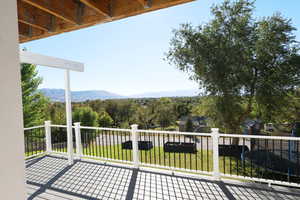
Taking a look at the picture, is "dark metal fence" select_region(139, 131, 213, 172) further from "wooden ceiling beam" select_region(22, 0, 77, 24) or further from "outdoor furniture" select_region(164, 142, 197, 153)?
"wooden ceiling beam" select_region(22, 0, 77, 24)

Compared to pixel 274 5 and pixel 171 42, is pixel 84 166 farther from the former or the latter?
pixel 274 5

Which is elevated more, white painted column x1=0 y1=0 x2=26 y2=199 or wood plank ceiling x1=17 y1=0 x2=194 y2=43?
wood plank ceiling x1=17 y1=0 x2=194 y2=43

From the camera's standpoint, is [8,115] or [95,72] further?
[95,72]

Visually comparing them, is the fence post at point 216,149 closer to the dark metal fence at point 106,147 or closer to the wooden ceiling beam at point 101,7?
the dark metal fence at point 106,147

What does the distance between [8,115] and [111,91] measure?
25.3 m

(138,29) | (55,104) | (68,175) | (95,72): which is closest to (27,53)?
(68,175)

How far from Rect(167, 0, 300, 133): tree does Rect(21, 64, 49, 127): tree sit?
1179cm

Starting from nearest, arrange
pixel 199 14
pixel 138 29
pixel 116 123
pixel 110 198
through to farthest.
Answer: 1. pixel 110 198
2. pixel 199 14
3. pixel 138 29
4. pixel 116 123

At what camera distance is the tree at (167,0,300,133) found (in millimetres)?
5285

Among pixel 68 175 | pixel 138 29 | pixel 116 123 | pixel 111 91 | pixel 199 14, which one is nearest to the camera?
pixel 68 175

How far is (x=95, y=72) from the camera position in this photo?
2052 cm

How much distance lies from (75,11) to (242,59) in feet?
17.4

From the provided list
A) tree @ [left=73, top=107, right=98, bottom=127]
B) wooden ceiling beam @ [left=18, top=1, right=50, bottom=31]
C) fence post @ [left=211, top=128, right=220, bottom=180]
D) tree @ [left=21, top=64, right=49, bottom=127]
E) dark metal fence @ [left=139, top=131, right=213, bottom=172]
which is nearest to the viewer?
wooden ceiling beam @ [left=18, top=1, right=50, bottom=31]

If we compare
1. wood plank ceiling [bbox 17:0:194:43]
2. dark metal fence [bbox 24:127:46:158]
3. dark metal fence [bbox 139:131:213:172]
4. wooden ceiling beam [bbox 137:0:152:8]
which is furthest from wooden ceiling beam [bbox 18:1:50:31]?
dark metal fence [bbox 24:127:46:158]
